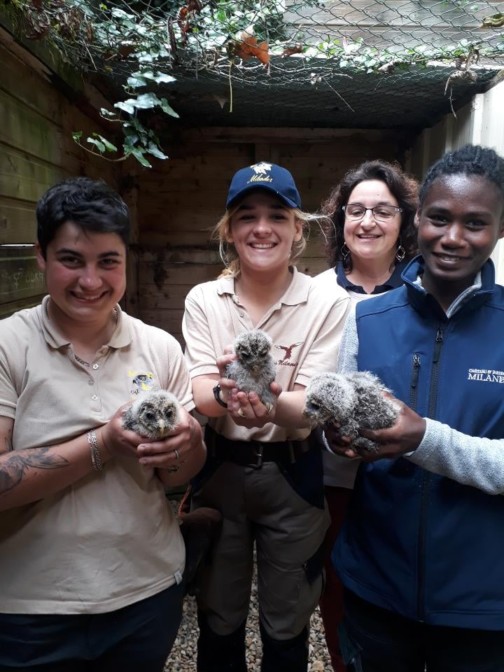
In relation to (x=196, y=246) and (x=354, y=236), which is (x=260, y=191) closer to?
(x=354, y=236)

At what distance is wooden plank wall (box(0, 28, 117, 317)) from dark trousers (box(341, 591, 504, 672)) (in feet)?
6.72

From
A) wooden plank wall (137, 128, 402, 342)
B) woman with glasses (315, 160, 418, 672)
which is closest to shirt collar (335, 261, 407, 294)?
woman with glasses (315, 160, 418, 672)

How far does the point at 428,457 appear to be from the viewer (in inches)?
54.0

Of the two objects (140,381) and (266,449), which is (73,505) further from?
(266,449)

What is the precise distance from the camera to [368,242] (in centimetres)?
253

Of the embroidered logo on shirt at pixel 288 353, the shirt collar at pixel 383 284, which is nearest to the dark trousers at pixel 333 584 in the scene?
the embroidered logo on shirt at pixel 288 353

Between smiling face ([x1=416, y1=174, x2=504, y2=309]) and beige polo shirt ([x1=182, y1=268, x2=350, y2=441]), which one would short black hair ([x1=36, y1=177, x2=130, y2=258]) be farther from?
smiling face ([x1=416, y1=174, x2=504, y2=309])

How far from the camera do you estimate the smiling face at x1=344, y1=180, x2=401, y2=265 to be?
2525mm

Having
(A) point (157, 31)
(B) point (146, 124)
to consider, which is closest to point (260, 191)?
(A) point (157, 31)

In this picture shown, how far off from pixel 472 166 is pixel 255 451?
1330mm

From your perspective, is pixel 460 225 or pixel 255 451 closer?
pixel 460 225

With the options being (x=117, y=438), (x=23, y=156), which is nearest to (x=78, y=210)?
(x=117, y=438)

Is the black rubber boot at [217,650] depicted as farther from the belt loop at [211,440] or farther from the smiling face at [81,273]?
the smiling face at [81,273]

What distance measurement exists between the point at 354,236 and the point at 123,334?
1473 millimetres
